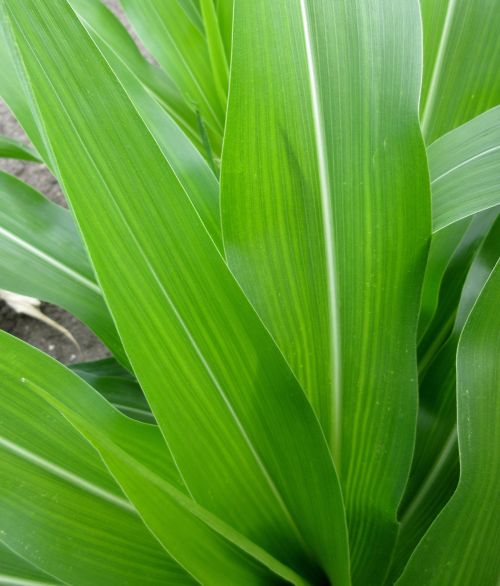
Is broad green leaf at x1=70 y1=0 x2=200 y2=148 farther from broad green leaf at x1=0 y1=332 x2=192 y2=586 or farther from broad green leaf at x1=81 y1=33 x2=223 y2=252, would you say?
broad green leaf at x1=0 y1=332 x2=192 y2=586

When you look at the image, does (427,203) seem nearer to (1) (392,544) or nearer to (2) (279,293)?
(2) (279,293)

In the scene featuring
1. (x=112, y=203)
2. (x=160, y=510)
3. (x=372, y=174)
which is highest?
(x=372, y=174)

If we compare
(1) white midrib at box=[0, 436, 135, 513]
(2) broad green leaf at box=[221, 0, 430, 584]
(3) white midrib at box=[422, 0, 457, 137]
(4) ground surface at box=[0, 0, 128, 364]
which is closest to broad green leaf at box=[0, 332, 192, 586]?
(1) white midrib at box=[0, 436, 135, 513]

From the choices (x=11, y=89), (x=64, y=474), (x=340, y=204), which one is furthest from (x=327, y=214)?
(x=11, y=89)

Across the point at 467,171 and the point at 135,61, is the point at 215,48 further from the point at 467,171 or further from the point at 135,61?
the point at 467,171

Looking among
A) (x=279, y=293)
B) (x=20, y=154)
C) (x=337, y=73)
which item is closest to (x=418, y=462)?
(x=279, y=293)

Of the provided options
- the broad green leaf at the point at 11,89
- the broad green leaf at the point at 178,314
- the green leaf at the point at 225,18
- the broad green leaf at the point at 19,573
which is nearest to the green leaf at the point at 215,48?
the green leaf at the point at 225,18

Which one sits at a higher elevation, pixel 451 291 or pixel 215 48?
pixel 215 48

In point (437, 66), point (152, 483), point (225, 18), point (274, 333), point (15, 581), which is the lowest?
point (15, 581)
